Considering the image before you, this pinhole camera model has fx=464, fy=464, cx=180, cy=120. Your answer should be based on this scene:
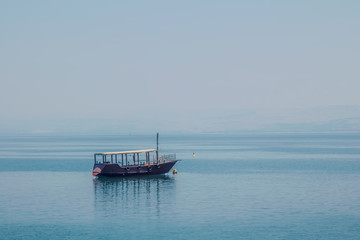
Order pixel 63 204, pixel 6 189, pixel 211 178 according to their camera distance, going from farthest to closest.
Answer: pixel 211 178
pixel 6 189
pixel 63 204

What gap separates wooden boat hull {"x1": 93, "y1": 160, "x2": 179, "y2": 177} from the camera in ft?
294

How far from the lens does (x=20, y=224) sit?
5006 cm

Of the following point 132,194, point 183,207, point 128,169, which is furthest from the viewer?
point 128,169

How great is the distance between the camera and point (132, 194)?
7069cm

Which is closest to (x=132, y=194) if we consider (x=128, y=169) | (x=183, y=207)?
(x=183, y=207)

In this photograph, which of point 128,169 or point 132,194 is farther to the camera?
point 128,169

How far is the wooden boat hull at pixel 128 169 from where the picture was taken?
8950 centimetres

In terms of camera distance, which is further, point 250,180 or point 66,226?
point 250,180

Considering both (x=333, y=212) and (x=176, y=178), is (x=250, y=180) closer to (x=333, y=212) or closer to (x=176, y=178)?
(x=176, y=178)

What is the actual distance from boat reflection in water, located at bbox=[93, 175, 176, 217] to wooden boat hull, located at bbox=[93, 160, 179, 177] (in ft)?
3.60

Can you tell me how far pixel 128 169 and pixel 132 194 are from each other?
20.8m

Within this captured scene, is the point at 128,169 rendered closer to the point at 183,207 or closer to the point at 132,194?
the point at 132,194

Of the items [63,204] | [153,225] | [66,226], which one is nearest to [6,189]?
[63,204]

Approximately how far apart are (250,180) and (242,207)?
29378 mm
